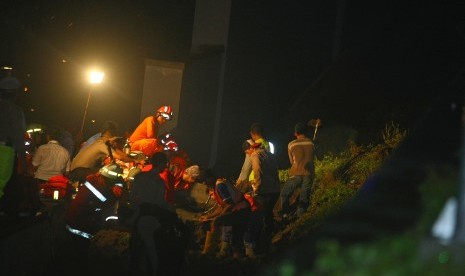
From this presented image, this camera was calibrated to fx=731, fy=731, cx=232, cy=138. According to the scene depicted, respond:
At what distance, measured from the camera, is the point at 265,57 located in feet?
52.3

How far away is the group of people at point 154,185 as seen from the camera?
29.5ft

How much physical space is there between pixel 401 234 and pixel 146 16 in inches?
650

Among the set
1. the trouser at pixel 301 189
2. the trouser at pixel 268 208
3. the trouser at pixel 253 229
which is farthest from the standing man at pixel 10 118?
the trouser at pixel 301 189

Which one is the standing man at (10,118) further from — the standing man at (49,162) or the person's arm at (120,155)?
the standing man at (49,162)

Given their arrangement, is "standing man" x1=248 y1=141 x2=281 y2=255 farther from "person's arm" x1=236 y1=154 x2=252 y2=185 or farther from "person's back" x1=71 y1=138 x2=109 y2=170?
"person's back" x1=71 y1=138 x2=109 y2=170

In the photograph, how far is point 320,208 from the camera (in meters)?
11.2

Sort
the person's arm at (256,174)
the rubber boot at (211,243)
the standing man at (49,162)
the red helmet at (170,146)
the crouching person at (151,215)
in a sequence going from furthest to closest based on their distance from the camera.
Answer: the red helmet at (170,146), the standing man at (49,162), the person's arm at (256,174), the rubber boot at (211,243), the crouching person at (151,215)

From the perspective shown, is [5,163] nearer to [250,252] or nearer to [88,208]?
[88,208]

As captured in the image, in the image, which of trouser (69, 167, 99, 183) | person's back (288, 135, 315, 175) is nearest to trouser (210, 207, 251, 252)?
person's back (288, 135, 315, 175)

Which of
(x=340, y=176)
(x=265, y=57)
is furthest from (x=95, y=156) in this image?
(x=265, y=57)

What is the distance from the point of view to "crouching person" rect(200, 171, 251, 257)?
1042 cm

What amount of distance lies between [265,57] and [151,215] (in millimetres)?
7650

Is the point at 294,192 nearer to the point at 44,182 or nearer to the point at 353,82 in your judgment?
the point at 44,182

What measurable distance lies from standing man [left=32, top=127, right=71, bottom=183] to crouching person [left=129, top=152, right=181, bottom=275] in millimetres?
3174
